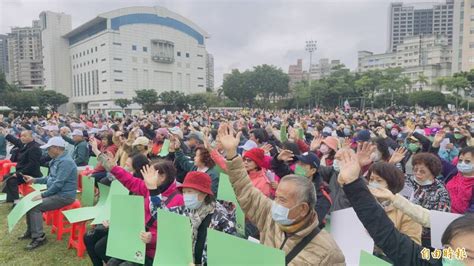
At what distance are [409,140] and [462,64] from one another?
2883 inches

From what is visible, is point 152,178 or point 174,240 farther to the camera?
point 152,178

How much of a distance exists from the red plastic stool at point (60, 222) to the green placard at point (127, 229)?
202 centimetres

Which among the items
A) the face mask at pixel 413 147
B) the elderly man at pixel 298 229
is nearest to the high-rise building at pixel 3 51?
the face mask at pixel 413 147

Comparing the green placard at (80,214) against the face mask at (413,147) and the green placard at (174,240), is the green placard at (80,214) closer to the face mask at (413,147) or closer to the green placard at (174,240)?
the green placard at (174,240)

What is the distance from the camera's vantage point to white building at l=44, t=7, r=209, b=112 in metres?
72.9

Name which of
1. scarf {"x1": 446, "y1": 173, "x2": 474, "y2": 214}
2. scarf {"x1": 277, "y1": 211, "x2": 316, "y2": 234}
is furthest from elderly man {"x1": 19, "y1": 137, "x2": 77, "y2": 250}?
scarf {"x1": 446, "y1": 173, "x2": 474, "y2": 214}

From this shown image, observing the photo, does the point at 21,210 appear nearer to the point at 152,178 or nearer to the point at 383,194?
the point at 152,178

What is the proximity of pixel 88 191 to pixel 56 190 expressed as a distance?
661mm

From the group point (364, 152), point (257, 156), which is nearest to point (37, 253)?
point (257, 156)

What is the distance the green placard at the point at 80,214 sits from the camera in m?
4.64

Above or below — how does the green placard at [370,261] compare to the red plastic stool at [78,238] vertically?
above

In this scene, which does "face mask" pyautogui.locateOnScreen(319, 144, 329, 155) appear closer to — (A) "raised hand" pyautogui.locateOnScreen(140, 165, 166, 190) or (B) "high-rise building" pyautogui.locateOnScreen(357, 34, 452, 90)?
(A) "raised hand" pyautogui.locateOnScreen(140, 165, 166, 190)

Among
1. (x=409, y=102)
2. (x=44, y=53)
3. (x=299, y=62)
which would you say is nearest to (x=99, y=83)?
(x=44, y=53)

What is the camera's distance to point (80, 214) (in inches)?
190
